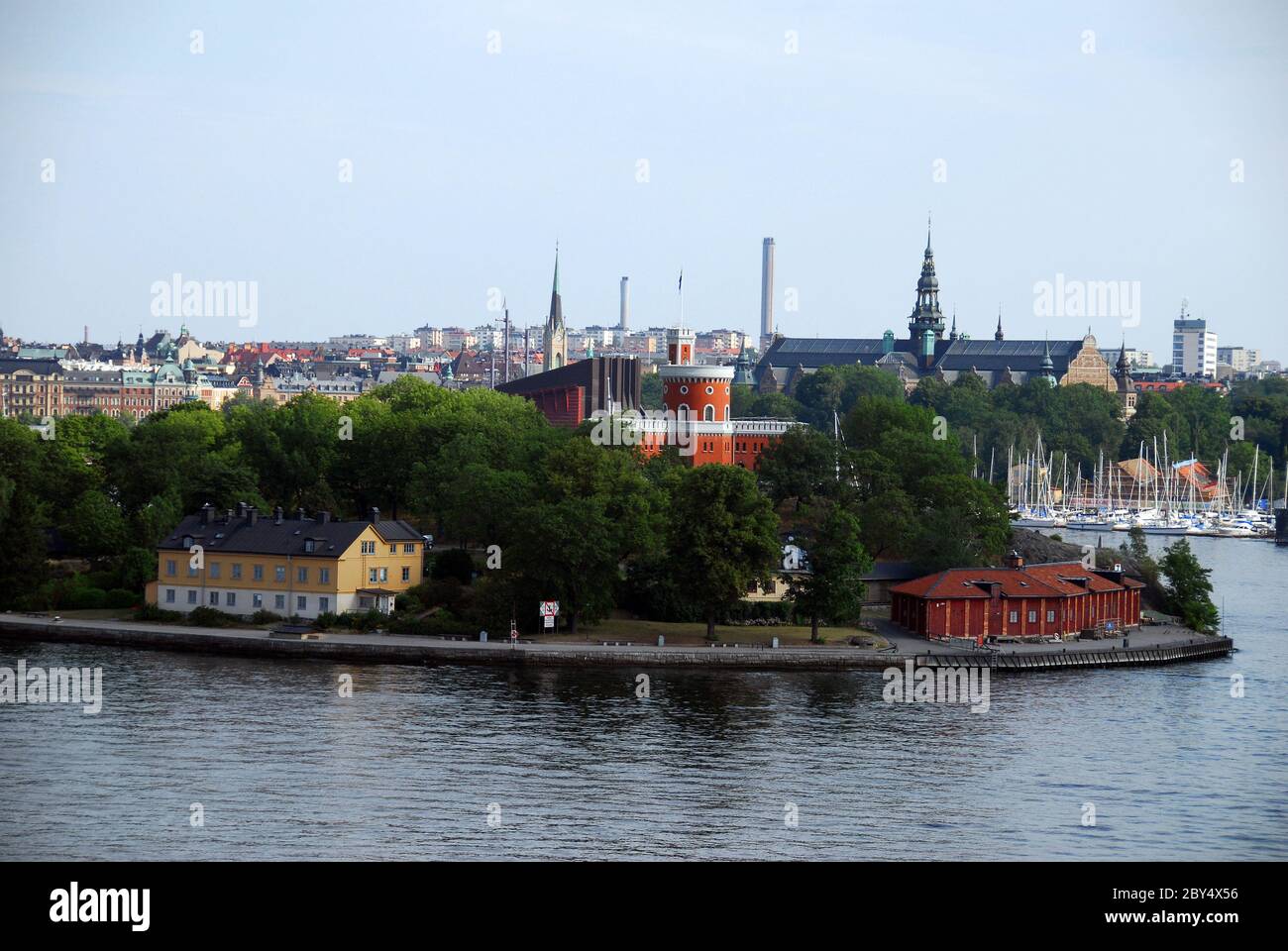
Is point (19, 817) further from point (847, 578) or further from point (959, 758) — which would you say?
point (847, 578)

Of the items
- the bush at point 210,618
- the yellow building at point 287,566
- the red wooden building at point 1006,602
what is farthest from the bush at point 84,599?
the red wooden building at point 1006,602

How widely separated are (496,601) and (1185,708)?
17530 millimetres

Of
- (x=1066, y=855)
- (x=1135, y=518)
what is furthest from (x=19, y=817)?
(x=1135, y=518)

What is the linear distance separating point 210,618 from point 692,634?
42.2 ft

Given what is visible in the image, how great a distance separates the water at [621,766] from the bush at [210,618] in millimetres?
4024

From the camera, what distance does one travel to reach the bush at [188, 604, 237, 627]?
52.7 meters

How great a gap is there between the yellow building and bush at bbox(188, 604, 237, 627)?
2.90 feet

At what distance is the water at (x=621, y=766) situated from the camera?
3091cm

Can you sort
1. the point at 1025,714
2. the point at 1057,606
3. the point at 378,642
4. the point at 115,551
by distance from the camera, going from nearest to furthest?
the point at 1025,714 → the point at 378,642 → the point at 1057,606 → the point at 115,551

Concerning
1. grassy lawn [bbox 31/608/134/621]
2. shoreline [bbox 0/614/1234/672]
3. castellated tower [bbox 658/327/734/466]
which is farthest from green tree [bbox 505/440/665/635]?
castellated tower [bbox 658/327/734/466]

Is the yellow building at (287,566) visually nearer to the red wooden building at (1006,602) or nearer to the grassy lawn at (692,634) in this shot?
the grassy lawn at (692,634)

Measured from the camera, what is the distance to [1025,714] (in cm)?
4347

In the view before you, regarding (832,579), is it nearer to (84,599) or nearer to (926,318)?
(84,599)

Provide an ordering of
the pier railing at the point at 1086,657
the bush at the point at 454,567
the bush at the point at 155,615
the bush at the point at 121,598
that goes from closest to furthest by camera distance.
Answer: the pier railing at the point at 1086,657 < the bush at the point at 155,615 < the bush at the point at 121,598 < the bush at the point at 454,567
